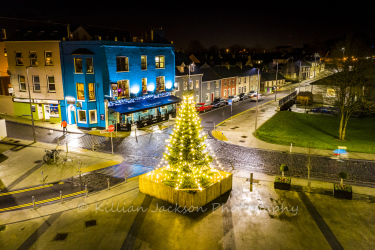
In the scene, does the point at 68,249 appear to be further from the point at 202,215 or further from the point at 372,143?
the point at 372,143

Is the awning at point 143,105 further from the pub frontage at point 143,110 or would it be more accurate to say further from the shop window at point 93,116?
the shop window at point 93,116

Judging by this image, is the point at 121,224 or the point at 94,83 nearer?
the point at 121,224

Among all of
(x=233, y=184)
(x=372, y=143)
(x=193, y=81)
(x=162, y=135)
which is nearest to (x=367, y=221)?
(x=233, y=184)

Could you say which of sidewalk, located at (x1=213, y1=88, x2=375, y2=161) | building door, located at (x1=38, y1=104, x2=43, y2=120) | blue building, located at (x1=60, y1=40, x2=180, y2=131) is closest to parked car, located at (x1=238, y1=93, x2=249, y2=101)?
sidewalk, located at (x1=213, y1=88, x2=375, y2=161)

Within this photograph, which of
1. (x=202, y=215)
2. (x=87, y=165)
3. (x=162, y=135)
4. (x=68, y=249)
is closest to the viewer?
(x=68, y=249)

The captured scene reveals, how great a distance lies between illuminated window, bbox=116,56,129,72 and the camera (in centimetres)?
3309

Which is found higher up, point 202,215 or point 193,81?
point 193,81

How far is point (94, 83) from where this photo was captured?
31812 mm

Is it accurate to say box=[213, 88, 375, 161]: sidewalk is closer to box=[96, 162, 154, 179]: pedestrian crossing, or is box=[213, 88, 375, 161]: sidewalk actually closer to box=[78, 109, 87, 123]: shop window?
box=[96, 162, 154, 179]: pedestrian crossing

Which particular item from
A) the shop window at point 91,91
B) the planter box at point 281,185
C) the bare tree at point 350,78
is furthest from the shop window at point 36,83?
the bare tree at point 350,78

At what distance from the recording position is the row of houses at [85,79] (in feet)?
104

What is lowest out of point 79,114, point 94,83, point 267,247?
point 267,247

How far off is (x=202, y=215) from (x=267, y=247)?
3.68 metres

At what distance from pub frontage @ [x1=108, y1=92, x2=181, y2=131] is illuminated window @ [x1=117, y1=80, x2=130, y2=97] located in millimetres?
807
